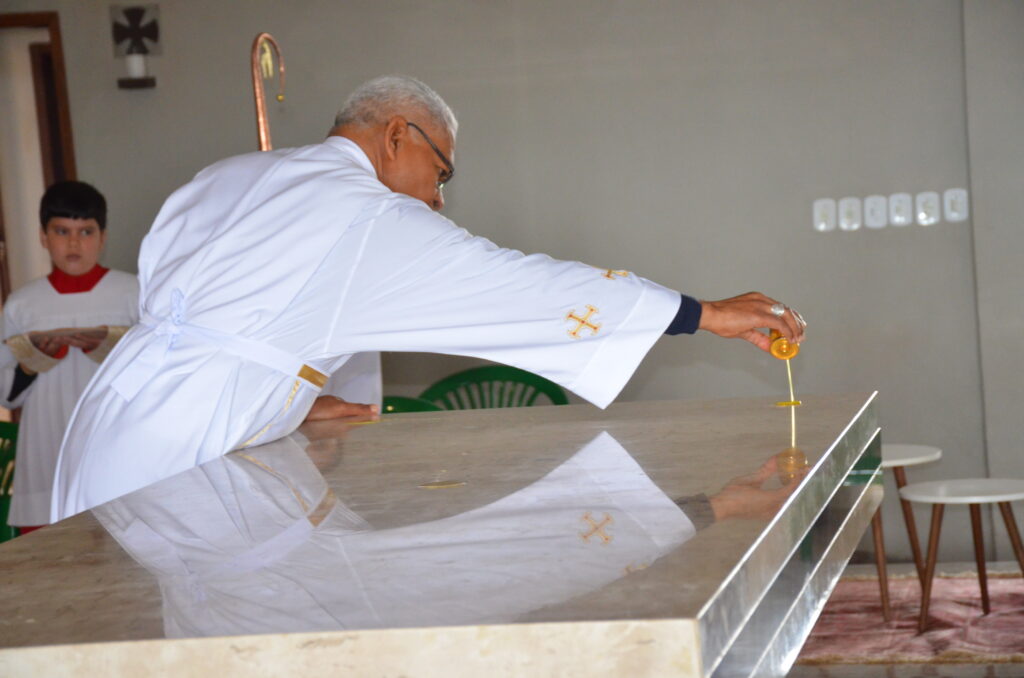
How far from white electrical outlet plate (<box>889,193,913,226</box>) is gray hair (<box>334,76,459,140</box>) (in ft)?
8.65

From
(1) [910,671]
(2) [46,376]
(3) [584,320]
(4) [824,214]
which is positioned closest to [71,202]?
(2) [46,376]

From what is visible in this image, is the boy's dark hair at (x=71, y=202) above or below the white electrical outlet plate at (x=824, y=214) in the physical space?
above

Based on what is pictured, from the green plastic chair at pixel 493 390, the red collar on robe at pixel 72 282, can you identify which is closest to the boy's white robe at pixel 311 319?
the red collar on robe at pixel 72 282

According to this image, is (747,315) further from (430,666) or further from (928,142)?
(928,142)

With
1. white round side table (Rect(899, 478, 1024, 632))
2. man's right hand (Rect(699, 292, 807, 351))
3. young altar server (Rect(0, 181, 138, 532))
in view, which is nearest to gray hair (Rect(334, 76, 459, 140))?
man's right hand (Rect(699, 292, 807, 351))

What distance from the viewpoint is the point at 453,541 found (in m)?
1.08

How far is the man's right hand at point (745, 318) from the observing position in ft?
6.28

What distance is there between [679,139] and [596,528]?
370 centimetres

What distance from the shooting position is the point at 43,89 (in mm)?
6285

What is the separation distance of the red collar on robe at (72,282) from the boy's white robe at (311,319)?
1693 millimetres

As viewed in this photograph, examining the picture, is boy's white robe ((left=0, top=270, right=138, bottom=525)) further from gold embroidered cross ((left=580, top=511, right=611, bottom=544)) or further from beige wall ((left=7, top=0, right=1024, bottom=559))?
gold embroidered cross ((left=580, top=511, right=611, bottom=544))

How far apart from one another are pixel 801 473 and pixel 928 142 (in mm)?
3455

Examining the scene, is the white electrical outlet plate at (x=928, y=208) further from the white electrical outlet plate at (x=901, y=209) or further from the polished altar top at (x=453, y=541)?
the polished altar top at (x=453, y=541)

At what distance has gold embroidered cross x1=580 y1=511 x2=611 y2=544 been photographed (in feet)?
3.40
